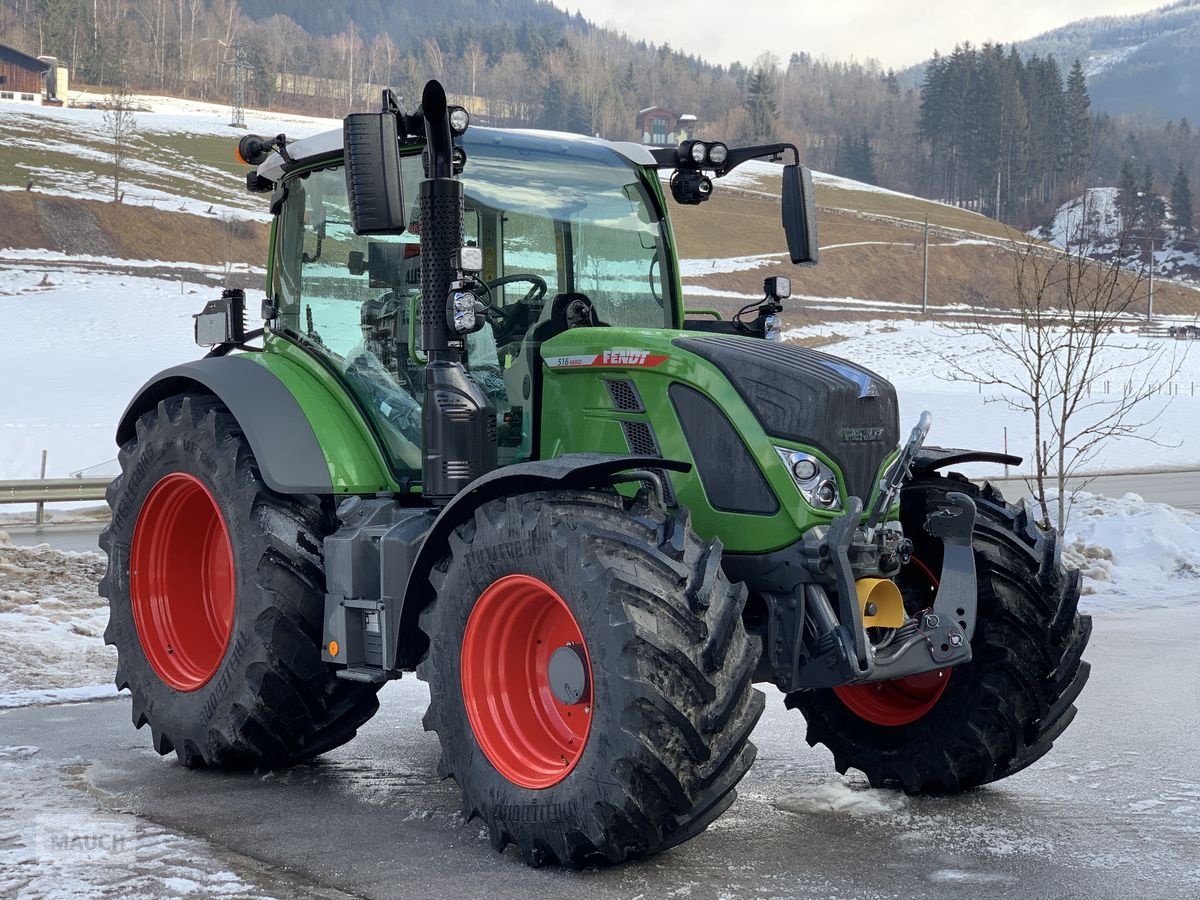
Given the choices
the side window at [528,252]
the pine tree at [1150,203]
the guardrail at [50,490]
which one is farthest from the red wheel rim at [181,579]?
the pine tree at [1150,203]

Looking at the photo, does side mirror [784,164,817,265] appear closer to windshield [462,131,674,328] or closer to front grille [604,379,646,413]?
windshield [462,131,674,328]

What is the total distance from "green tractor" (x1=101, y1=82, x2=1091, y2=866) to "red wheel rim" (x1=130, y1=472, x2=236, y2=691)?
15mm

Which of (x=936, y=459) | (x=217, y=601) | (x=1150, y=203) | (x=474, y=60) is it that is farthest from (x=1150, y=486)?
(x=474, y=60)

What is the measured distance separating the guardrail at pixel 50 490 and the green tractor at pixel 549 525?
37.9 ft

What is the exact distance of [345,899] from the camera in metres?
4.65

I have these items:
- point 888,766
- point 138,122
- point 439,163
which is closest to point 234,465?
point 439,163

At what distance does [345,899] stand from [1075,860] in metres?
2.50

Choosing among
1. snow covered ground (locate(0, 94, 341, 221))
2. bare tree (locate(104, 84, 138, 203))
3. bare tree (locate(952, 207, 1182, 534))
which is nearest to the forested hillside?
snow covered ground (locate(0, 94, 341, 221))

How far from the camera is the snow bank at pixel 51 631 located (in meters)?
8.23

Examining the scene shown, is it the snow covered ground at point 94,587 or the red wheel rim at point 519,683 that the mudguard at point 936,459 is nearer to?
the red wheel rim at point 519,683

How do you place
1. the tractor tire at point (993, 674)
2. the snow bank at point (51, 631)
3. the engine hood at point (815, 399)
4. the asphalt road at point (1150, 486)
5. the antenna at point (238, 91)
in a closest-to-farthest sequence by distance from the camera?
the engine hood at point (815, 399)
the tractor tire at point (993, 674)
the snow bank at point (51, 631)
the asphalt road at point (1150, 486)
the antenna at point (238, 91)

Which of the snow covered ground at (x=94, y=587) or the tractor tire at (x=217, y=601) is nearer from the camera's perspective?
the tractor tire at (x=217, y=601)

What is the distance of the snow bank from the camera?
823 cm

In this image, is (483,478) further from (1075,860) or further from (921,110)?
(921,110)
